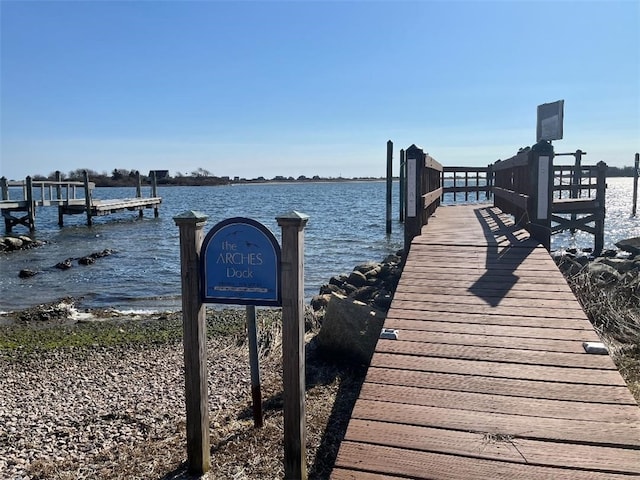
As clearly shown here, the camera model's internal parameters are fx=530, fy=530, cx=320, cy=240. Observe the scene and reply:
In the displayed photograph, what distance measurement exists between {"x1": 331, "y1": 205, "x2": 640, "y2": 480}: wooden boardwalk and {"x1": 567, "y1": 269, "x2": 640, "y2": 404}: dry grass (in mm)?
920

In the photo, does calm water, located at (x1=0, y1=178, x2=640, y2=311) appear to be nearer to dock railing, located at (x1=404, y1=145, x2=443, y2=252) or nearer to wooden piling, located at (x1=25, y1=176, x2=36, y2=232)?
wooden piling, located at (x1=25, y1=176, x2=36, y2=232)

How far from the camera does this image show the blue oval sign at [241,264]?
3350mm

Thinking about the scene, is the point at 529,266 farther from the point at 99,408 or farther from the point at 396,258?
the point at 396,258

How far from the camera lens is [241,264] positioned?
340cm

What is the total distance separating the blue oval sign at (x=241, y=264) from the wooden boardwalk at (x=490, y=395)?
35.3 inches

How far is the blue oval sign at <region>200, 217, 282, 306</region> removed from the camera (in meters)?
3.35

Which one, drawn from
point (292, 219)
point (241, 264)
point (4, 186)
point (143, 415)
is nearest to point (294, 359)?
point (241, 264)

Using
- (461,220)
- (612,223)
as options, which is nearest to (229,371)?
(461,220)

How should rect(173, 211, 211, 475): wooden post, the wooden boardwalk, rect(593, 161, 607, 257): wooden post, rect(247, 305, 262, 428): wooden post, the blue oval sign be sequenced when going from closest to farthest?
the wooden boardwalk < the blue oval sign < rect(173, 211, 211, 475): wooden post < rect(247, 305, 262, 428): wooden post < rect(593, 161, 607, 257): wooden post

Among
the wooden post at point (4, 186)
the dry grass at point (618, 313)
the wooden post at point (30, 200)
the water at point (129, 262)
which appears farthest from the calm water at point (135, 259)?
the dry grass at point (618, 313)

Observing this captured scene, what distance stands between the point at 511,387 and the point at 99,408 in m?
3.94

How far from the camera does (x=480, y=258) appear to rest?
243 inches

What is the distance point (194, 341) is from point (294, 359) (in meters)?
0.70

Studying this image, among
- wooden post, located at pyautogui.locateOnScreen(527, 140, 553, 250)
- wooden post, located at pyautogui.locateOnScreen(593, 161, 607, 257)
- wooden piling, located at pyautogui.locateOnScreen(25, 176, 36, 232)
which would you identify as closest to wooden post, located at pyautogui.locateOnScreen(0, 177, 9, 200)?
wooden piling, located at pyautogui.locateOnScreen(25, 176, 36, 232)
